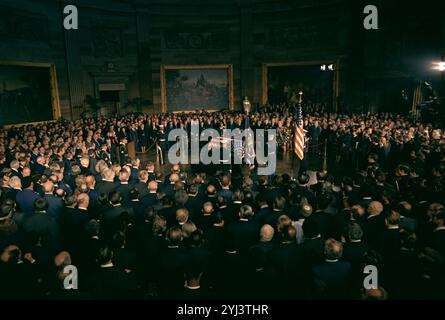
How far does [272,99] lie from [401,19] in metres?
10.4

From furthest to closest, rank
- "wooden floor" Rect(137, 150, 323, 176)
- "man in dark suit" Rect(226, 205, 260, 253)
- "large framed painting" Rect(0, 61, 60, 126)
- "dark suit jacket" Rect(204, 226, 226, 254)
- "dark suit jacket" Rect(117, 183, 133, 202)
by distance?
1. "large framed painting" Rect(0, 61, 60, 126)
2. "wooden floor" Rect(137, 150, 323, 176)
3. "dark suit jacket" Rect(117, 183, 133, 202)
4. "man in dark suit" Rect(226, 205, 260, 253)
5. "dark suit jacket" Rect(204, 226, 226, 254)

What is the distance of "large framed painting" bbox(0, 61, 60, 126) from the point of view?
1781 centimetres

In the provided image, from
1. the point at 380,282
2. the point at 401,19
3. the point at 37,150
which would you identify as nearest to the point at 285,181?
the point at 380,282

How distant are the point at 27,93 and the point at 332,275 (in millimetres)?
20134

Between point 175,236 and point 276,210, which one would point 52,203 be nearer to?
point 175,236

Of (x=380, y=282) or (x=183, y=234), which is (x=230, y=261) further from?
(x=380, y=282)

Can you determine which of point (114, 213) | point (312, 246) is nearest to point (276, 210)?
point (312, 246)

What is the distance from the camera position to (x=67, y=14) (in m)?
20.4

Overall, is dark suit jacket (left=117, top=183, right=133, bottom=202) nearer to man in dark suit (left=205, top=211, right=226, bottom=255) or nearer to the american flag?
man in dark suit (left=205, top=211, right=226, bottom=255)

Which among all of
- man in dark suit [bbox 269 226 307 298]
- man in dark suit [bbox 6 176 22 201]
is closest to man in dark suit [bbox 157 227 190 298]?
man in dark suit [bbox 269 226 307 298]

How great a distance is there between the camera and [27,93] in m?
19.0

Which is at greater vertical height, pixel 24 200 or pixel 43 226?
pixel 24 200

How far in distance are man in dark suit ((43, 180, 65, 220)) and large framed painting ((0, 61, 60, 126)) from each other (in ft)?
47.0

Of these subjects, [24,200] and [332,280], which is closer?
[332,280]
